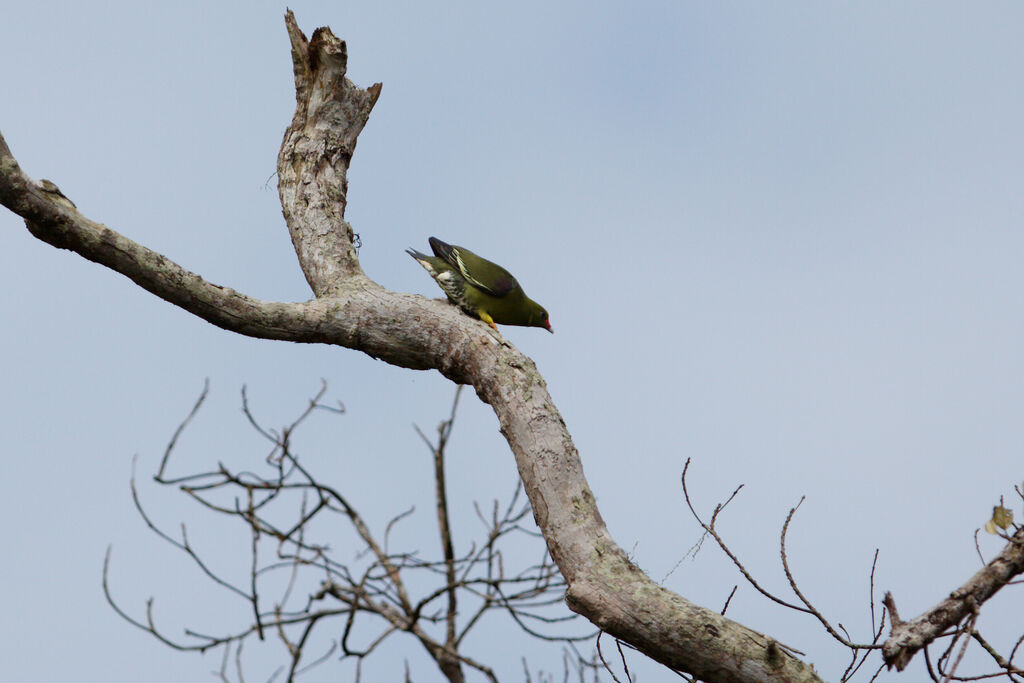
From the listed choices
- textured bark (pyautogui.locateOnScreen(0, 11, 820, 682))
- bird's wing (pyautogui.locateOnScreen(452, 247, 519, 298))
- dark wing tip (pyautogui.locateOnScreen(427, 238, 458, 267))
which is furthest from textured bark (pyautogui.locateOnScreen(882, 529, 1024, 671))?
dark wing tip (pyautogui.locateOnScreen(427, 238, 458, 267))

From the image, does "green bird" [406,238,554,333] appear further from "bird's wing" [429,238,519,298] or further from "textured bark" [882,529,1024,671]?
"textured bark" [882,529,1024,671]

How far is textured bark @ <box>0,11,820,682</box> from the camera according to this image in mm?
2936

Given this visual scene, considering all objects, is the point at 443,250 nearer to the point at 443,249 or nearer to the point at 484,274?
the point at 443,249

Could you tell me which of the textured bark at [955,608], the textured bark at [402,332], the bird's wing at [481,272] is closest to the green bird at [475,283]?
the bird's wing at [481,272]

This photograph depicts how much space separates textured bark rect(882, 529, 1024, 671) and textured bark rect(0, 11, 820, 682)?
0.33m

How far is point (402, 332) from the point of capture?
14.4ft

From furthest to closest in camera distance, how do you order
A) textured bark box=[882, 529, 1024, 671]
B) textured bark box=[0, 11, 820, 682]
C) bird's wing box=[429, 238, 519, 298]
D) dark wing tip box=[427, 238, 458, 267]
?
dark wing tip box=[427, 238, 458, 267] → bird's wing box=[429, 238, 519, 298] → textured bark box=[0, 11, 820, 682] → textured bark box=[882, 529, 1024, 671]

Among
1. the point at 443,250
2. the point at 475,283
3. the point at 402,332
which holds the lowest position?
the point at 402,332

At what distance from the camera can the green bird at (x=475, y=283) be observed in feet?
18.1

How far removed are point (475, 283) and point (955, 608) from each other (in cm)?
338

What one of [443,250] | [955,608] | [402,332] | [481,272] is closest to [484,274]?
[481,272]

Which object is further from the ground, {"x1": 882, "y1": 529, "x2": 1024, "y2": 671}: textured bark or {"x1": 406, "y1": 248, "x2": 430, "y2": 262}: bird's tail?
{"x1": 406, "y1": 248, "x2": 430, "y2": 262}: bird's tail

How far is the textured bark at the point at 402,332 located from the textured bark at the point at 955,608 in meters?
0.33

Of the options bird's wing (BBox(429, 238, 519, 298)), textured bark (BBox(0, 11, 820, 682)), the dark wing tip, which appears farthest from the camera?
the dark wing tip
